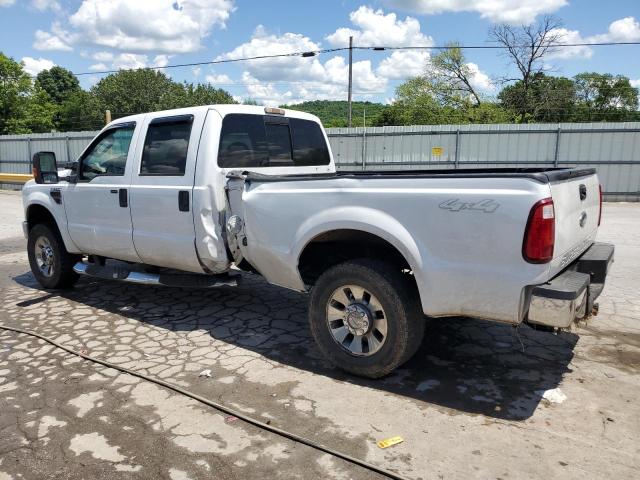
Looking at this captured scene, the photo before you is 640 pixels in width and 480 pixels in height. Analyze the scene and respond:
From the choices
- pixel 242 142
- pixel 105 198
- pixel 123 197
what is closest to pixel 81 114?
pixel 105 198

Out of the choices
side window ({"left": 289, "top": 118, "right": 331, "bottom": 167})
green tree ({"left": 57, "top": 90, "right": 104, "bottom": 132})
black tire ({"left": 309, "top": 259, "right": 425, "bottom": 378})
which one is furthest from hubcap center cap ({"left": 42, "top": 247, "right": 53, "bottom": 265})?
green tree ({"left": 57, "top": 90, "right": 104, "bottom": 132})

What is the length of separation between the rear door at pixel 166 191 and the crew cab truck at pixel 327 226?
1 cm

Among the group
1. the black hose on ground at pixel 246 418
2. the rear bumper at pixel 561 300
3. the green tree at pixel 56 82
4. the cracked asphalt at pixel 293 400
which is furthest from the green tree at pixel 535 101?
the green tree at pixel 56 82

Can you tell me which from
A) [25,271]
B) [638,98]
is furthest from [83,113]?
[638,98]

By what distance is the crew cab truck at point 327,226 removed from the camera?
301 centimetres

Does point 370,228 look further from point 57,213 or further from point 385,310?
point 57,213

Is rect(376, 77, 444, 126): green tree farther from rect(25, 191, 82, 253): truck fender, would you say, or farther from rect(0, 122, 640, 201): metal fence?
rect(25, 191, 82, 253): truck fender

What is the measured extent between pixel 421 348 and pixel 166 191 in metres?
2.65

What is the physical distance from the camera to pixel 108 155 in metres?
5.38

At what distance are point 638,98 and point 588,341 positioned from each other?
68.4 m

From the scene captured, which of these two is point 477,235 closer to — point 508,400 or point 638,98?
point 508,400

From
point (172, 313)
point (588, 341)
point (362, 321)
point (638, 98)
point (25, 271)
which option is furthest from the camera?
point (638, 98)

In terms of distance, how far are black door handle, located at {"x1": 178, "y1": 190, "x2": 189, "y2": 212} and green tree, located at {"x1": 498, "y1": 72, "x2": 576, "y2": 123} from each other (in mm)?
37090

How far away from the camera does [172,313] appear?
5410mm
